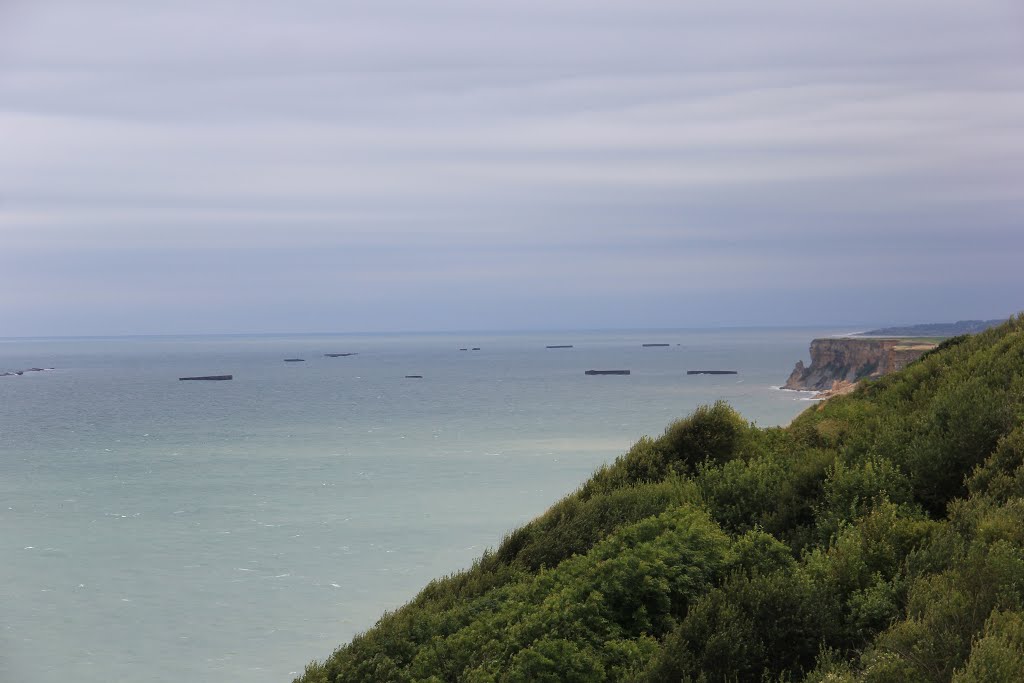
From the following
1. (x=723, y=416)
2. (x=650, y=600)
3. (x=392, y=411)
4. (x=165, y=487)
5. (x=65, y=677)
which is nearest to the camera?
(x=650, y=600)

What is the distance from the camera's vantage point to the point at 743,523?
14328mm

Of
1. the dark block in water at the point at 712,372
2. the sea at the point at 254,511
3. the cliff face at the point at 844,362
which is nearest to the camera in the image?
the sea at the point at 254,511

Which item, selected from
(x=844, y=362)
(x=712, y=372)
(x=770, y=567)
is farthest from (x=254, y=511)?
(x=712, y=372)

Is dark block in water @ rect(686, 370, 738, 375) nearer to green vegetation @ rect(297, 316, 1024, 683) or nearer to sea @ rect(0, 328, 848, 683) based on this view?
sea @ rect(0, 328, 848, 683)

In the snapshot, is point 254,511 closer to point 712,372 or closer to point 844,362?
point 844,362

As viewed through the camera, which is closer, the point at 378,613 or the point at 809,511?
the point at 809,511

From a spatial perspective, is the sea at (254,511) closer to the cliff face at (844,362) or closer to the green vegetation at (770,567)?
the cliff face at (844,362)

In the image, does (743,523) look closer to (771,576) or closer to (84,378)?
(771,576)

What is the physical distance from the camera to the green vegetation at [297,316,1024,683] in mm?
9180

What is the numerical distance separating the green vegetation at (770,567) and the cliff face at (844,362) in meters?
61.3

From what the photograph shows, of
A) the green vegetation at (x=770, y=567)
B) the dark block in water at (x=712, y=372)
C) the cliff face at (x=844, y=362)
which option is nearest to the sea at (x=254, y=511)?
the cliff face at (x=844, y=362)

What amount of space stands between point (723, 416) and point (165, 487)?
39.7m

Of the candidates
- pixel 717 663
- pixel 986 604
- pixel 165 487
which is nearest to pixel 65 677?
pixel 717 663

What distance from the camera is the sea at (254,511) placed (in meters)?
25.0
